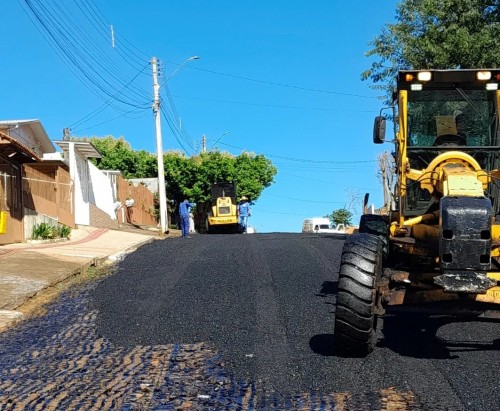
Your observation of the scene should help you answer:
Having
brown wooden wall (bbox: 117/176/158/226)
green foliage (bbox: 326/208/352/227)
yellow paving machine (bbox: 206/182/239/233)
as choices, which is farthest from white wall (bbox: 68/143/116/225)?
green foliage (bbox: 326/208/352/227)

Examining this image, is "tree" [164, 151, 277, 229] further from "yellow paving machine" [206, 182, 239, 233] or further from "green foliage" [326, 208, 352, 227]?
"green foliage" [326, 208, 352, 227]

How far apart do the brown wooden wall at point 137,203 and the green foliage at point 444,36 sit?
18.6m

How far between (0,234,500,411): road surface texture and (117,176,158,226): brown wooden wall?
25203 millimetres

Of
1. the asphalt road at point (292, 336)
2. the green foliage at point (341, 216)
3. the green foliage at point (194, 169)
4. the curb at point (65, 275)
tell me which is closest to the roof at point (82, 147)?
the curb at point (65, 275)

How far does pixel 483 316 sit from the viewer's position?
6055 mm

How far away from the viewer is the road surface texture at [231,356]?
212 inches

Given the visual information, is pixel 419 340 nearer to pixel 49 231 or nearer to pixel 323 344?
pixel 323 344

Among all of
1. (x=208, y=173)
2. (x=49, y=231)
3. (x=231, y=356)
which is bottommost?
(x=231, y=356)

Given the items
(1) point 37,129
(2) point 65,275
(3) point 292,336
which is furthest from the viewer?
(1) point 37,129

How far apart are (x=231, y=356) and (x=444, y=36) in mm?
14642

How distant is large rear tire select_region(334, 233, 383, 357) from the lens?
6055 millimetres

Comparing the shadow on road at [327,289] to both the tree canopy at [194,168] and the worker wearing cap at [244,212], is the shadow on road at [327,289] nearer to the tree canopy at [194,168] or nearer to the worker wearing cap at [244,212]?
the worker wearing cap at [244,212]

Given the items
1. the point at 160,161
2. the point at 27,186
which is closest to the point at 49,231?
the point at 27,186

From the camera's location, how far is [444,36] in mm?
18672
